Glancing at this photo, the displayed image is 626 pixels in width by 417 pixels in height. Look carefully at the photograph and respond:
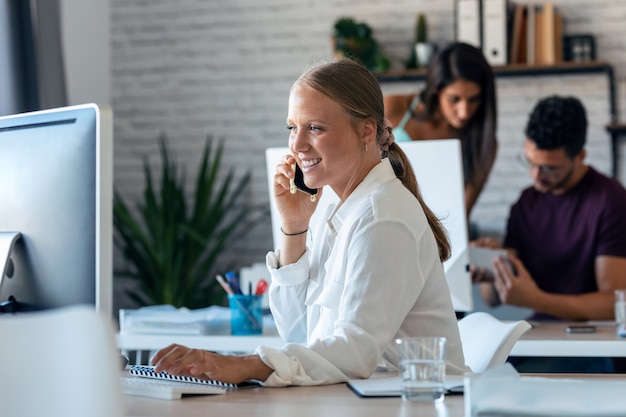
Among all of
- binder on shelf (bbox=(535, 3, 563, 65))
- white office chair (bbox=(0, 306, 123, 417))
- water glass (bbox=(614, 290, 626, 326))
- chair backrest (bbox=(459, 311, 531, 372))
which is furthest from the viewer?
binder on shelf (bbox=(535, 3, 563, 65))

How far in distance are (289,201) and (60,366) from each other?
1.31 metres

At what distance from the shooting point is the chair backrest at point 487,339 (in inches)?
67.7

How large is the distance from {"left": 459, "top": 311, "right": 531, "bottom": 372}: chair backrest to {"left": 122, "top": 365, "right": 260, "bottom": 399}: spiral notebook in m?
0.43

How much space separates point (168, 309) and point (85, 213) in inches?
54.1

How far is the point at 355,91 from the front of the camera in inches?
73.0

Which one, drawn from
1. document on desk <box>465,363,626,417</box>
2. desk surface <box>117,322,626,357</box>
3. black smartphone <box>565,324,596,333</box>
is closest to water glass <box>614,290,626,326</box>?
desk surface <box>117,322,626,357</box>

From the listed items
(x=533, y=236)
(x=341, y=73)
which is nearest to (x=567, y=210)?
(x=533, y=236)

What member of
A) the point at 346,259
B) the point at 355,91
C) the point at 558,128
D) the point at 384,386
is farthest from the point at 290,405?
the point at 558,128

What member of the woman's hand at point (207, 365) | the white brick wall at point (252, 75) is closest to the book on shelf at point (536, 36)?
the white brick wall at point (252, 75)

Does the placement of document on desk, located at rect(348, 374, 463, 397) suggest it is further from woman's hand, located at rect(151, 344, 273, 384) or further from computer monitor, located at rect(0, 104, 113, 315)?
computer monitor, located at rect(0, 104, 113, 315)

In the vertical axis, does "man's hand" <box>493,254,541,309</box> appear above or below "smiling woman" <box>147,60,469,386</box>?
below

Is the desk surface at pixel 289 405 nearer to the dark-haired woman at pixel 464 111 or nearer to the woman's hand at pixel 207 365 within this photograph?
the woman's hand at pixel 207 365

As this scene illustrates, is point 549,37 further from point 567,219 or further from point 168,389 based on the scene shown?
point 168,389

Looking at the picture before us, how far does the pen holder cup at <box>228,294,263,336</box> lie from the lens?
2.52 metres
